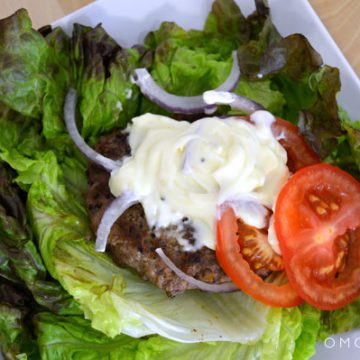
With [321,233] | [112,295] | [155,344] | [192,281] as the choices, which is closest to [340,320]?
[321,233]

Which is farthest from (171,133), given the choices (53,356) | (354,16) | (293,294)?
(354,16)

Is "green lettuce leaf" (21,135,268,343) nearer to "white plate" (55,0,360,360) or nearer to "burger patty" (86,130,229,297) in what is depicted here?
"burger patty" (86,130,229,297)

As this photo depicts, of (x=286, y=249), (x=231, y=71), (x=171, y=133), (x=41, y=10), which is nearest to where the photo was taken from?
(x=286, y=249)

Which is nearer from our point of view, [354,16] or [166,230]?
[166,230]

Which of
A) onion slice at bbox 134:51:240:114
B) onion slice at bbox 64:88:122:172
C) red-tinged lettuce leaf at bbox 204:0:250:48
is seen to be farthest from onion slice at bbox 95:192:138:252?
red-tinged lettuce leaf at bbox 204:0:250:48

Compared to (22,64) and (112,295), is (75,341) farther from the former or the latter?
(22,64)

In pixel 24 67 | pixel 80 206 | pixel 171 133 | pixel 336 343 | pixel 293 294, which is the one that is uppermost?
pixel 24 67

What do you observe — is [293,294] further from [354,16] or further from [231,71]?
[354,16]

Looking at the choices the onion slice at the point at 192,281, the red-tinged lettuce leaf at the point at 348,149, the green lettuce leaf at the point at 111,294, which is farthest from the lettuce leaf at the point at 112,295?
the red-tinged lettuce leaf at the point at 348,149
